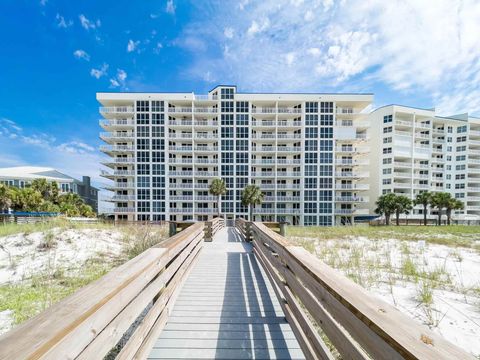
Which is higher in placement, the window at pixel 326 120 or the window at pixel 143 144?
the window at pixel 326 120

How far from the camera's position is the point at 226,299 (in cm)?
377

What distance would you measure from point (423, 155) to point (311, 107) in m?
26.2

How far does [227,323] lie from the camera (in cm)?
305

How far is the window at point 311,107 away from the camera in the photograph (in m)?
34.1

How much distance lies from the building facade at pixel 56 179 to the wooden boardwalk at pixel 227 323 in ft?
174

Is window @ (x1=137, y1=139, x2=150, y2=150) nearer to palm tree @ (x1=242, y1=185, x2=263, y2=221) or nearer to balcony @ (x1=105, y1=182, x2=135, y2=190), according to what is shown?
balcony @ (x1=105, y1=182, x2=135, y2=190)

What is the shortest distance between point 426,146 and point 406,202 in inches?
720

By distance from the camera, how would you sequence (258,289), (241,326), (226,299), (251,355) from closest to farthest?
1. (251,355)
2. (241,326)
3. (226,299)
4. (258,289)

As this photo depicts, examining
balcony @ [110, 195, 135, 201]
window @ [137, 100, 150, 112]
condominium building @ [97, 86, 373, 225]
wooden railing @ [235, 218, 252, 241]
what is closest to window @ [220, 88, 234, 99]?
condominium building @ [97, 86, 373, 225]

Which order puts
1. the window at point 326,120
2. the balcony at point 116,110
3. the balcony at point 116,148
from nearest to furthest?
1. the balcony at point 116,148
2. the balcony at point 116,110
3. the window at point 326,120

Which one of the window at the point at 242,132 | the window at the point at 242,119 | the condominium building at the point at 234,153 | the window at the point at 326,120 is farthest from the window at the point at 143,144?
the window at the point at 326,120

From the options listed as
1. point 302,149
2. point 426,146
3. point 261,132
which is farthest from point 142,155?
point 426,146

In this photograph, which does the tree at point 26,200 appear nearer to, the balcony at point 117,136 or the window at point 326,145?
the balcony at point 117,136

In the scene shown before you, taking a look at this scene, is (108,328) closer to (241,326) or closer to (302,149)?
(241,326)
